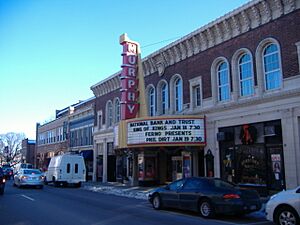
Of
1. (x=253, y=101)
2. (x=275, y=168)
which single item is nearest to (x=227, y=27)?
(x=253, y=101)

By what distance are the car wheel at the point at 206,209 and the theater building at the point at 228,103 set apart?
638cm

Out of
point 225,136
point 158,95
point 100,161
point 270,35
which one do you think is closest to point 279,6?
point 270,35

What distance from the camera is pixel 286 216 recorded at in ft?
30.2

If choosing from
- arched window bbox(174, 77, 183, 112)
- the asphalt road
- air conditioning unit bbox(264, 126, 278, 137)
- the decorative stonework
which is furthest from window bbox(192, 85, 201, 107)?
the asphalt road

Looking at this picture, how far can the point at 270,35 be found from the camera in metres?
18.0

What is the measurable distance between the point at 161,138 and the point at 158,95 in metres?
5.79

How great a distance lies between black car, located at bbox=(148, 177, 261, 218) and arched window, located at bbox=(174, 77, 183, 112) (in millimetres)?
11399

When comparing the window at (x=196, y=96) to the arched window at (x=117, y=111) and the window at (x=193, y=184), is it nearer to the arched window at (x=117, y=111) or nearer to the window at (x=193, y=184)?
the window at (x=193, y=184)

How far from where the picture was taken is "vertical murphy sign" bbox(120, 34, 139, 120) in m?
25.5

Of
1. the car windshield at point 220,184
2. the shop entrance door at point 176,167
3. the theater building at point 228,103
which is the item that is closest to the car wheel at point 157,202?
Result: the car windshield at point 220,184

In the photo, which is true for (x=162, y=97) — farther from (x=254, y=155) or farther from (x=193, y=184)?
(x=193, y=184)

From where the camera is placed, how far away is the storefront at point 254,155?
1733 cm

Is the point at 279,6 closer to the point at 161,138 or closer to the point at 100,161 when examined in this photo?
the point at 161,138

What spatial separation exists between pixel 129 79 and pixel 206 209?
51.7 feet
